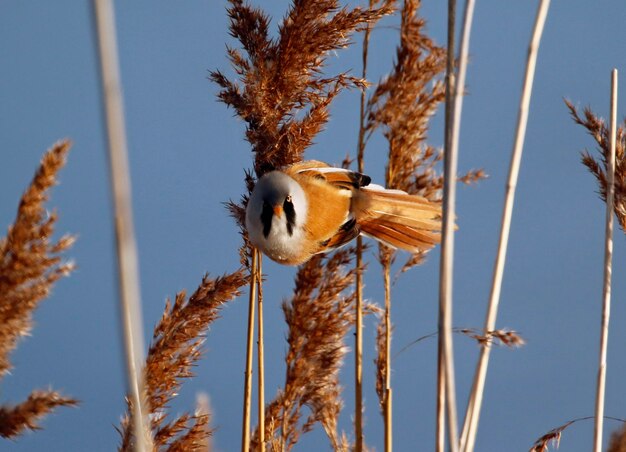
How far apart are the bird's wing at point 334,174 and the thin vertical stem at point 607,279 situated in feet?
2.91

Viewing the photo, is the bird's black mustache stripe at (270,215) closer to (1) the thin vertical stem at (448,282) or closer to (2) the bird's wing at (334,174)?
(2) the bird's wing at (334,174)

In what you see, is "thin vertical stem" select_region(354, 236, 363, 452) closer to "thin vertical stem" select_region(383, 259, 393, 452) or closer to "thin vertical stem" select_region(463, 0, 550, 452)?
"thin vertical stem" select_region(383, 259, 393, 452)

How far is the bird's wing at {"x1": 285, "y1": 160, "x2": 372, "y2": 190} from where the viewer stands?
321 cm

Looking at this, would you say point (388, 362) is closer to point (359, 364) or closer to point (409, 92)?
point (359, 364)

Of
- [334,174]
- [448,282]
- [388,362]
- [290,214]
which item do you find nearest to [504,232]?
[448,282]

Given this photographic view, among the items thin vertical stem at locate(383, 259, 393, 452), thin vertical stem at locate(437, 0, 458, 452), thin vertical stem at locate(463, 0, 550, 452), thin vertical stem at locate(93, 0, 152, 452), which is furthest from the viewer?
A: thin vertical stem at locate(383, 259, 393, 452)

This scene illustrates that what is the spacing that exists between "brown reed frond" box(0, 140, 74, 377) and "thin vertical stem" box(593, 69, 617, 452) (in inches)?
64.2

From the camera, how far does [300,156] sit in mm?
2793

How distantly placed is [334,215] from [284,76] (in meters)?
0.73

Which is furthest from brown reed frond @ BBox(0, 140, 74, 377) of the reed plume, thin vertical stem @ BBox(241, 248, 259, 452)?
thin vertical stem @ BBox(241, 248, 259, 452)

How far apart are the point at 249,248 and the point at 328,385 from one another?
0.64 metres

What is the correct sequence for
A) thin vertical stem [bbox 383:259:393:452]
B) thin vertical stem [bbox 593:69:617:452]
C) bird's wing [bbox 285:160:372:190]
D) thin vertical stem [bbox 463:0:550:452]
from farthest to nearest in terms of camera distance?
bird's wing [bbox 285:160:372:190] < thin vertical stem [bbox 383:259:393:452] < thin vertical stem [bbox 593:69:617:452] < thin vertical stem [bbox 463:0:550:452]

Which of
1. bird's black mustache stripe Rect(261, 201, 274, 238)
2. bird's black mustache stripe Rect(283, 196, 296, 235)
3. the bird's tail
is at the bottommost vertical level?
bird's black mustache stripe Rect(261, 201, 274, 238)

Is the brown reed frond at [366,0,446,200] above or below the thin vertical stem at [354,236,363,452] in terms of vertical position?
above
